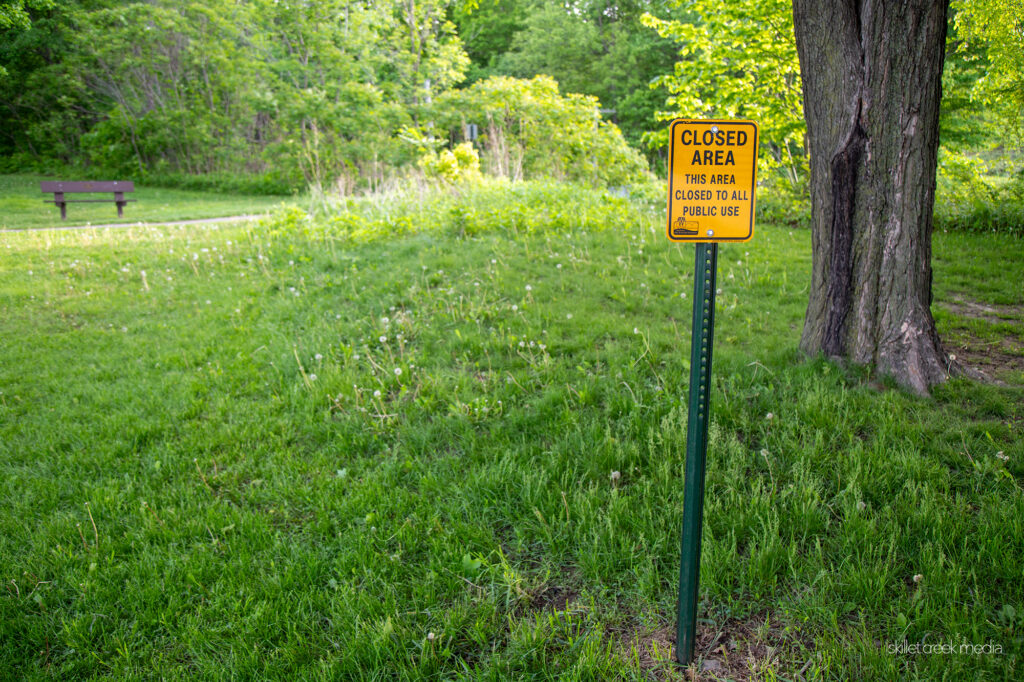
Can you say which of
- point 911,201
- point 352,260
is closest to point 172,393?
point 352,260

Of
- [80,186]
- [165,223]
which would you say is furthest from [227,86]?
[165,223]

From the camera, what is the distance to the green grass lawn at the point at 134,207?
13.7 m

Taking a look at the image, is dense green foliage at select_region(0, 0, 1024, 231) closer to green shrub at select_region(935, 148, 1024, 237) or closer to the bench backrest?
green shrub at select_region(935, 148, 1024, 237)

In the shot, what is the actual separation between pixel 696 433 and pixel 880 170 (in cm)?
284

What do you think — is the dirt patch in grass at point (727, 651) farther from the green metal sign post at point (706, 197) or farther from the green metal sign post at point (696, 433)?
the green metal sign post at point (706, 197)

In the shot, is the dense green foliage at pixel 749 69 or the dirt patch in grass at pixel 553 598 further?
the dense green foliage at pixel 749 69

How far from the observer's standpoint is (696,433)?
6.86 feet

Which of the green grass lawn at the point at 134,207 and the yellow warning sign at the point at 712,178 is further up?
the green grass lawn at the point at 134,207

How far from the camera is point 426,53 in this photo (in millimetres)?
23250

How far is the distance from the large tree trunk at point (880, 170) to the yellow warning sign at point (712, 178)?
2427 millimetres

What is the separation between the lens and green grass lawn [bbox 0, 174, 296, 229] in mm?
13688

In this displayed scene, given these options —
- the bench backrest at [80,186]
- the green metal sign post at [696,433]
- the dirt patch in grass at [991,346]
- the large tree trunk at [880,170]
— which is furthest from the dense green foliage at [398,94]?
the green metal sign post at [696,433]

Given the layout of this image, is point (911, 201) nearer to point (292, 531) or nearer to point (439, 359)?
point (439, 359)

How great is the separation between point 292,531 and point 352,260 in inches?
207
